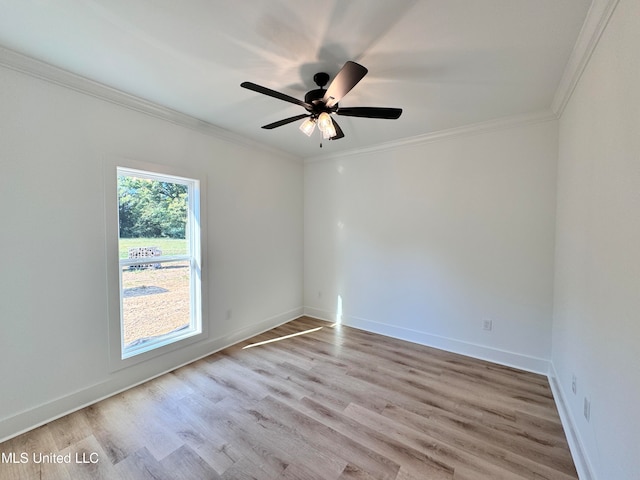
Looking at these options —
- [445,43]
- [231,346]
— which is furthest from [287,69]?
[231,346]

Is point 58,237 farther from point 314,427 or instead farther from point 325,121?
point 314,427

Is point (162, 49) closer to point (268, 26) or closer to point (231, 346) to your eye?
point (268, 26)

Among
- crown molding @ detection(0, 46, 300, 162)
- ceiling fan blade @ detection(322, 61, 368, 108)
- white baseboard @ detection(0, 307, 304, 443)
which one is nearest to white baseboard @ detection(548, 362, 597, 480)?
ceiling fan blade @ detection(322, 61, 368, 108)

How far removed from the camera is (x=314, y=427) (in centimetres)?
188

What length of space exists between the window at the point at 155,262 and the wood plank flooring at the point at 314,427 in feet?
1.41

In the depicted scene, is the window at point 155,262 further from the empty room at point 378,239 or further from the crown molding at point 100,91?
the crown molding at point 100,91

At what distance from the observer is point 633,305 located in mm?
1053

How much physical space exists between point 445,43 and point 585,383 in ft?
7.47

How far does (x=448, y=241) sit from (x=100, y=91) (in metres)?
3.72

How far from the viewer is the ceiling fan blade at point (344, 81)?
1.43 meters

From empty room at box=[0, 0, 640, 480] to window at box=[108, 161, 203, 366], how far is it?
0.02 m

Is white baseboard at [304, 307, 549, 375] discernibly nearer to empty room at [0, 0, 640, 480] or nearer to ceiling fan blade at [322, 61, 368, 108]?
empty room at [0, 0, 640, 480]

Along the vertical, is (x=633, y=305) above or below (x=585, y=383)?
above

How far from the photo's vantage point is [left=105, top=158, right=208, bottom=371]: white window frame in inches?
87.4
